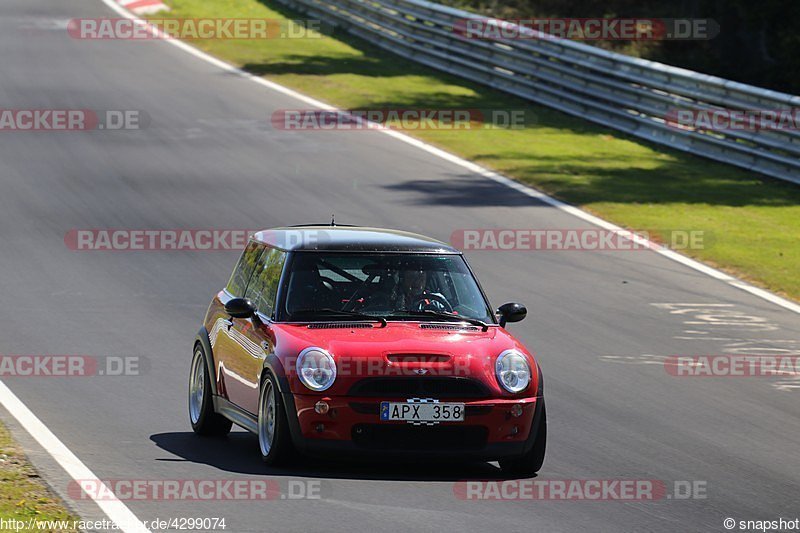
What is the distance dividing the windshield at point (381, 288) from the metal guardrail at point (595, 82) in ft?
43.2

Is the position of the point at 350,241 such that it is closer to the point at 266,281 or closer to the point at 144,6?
the point at 266,281

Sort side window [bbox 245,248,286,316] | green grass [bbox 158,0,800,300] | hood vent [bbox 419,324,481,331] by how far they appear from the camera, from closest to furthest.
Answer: hood vent [bbox 419,324,481,331]
side window [bbox 245,248,286,316]
green grass [bbox 158,0,800,300]

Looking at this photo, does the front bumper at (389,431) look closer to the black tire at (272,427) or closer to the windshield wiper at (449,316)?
the black tire at (272,427)

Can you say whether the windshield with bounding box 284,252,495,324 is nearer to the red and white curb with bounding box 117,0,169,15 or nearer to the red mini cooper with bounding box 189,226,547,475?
the red mini cooper with bounding box 189,226,547,475

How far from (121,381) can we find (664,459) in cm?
476

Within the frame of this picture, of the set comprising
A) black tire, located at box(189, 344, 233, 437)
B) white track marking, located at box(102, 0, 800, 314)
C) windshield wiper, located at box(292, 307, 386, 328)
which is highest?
windshield wiper, located at box(292, 307, 386, 328)

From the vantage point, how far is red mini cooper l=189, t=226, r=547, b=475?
9117 mm

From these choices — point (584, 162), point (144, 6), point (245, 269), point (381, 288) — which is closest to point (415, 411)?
point (381, 288)

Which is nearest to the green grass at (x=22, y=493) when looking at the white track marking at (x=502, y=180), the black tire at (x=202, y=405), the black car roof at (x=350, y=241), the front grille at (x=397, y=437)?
the black tire at (x=202, y=405)

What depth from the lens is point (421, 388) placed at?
9172mm

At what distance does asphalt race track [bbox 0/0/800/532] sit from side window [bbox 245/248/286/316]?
1.02 m

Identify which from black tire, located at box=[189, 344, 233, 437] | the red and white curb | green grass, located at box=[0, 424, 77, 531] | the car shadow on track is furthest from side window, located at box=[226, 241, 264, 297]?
the red and white curb

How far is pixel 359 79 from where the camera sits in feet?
97.8

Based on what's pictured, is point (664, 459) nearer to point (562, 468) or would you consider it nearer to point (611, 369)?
point (562, 468)
